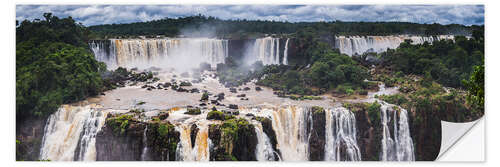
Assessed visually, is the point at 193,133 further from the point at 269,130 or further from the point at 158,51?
the point at 158,51

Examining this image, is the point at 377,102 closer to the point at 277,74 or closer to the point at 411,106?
the point at 411,106

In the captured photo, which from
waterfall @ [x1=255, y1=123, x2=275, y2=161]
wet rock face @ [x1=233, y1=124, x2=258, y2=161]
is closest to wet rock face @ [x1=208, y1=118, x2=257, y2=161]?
wet rock face @ [x1=233, y1=124, x2=258, y2=161]

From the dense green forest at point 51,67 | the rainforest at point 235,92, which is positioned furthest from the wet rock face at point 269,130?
the dense green forest at point 51,67

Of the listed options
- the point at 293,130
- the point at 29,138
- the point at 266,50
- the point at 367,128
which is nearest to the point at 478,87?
the point at 367,128

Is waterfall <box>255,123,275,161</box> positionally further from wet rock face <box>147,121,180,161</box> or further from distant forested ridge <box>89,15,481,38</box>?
distant forested ridge <box>89,15,481,38</box>

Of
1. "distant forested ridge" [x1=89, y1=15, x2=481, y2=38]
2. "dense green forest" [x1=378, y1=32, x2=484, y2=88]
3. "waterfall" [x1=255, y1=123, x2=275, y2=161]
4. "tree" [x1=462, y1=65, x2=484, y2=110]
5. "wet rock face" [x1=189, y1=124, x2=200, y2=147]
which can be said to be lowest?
"waterfall" [x1=255, y1=123, x2=275, y2=161]

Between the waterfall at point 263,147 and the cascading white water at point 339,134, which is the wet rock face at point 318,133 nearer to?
the cascading white water at point 339,134
